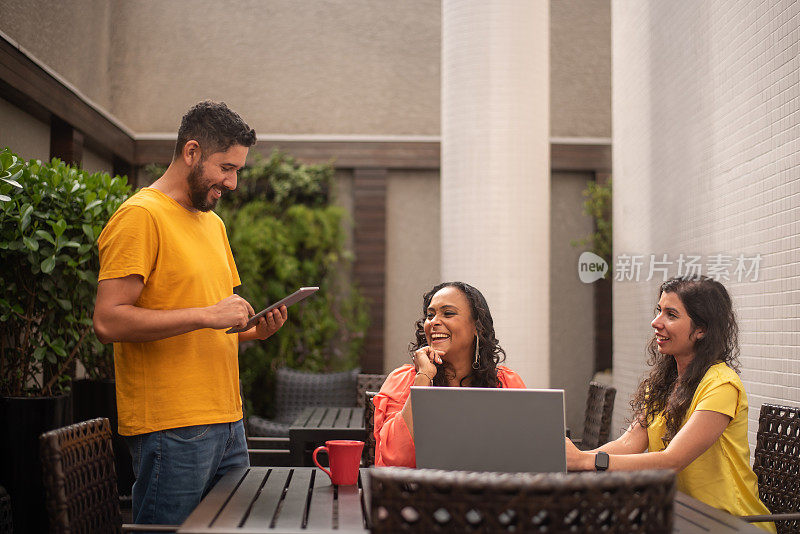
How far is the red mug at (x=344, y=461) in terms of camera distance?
1.90 m

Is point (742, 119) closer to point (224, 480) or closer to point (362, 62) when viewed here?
point (224, 480)

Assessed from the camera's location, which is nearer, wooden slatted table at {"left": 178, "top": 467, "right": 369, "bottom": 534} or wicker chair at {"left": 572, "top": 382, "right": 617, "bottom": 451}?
wooden slatted table at {"left": 178, "top": 467, "right": 369, "bottom": 534}

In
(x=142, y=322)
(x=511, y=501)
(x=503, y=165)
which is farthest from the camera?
(x=503, y=165)

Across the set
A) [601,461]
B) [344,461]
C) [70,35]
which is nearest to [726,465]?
[601,461]

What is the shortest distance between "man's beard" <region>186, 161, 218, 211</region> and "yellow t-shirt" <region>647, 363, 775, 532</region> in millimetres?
1557

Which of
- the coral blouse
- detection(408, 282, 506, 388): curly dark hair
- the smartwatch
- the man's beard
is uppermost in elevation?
the man's beard

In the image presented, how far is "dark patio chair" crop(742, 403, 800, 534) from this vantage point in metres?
2.24

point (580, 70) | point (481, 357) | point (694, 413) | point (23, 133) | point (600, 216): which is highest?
point (580, 70)

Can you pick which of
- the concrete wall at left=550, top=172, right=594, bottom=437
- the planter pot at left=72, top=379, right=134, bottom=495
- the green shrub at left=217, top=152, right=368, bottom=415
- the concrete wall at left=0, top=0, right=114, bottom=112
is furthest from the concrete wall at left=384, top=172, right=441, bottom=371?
the planter pot at left=72, top=379, right=134, bottom=495

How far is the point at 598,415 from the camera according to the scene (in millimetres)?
3088

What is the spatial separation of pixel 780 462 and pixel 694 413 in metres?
0.42

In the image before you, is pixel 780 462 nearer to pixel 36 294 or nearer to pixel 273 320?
pixel 273 320

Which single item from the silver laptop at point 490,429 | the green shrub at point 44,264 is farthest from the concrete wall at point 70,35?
the silver laptop at point 490,429

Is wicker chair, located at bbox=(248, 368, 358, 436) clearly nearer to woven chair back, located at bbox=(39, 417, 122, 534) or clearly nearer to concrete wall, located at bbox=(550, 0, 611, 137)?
concrete wall, located at bbox=(550, 0, 611, 137)
